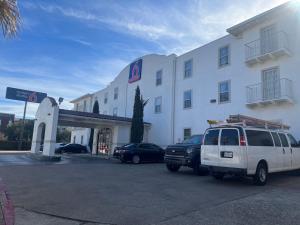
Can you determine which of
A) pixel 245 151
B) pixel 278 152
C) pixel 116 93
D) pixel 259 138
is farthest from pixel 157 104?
pixel 245 151

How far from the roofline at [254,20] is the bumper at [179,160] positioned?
10584 mm

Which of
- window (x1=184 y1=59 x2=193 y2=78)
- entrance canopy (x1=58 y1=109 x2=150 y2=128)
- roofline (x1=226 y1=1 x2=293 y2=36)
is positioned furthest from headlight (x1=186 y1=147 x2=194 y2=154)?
entrance canopy (x1=58 y1=109 x2=150 y2=128)

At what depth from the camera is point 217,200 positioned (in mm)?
7516

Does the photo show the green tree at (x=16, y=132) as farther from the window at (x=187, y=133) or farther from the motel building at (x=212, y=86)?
the window at (x=187, y=133)

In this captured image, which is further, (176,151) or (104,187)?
(176,151)

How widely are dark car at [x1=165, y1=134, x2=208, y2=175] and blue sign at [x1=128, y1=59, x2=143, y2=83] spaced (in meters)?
17.5

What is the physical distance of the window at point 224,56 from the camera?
20.1 meters

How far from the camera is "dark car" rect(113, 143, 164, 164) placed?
1938cm

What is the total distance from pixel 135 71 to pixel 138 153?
13.9 meters

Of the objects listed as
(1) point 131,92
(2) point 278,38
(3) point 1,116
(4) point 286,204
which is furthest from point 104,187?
(3) point 1,116

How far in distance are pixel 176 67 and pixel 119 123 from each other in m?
7.68

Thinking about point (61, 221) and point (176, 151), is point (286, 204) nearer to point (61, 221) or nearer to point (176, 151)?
point (61, 221)

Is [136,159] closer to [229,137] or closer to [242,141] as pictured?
[229,137]

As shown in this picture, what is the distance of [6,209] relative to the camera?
641cm
